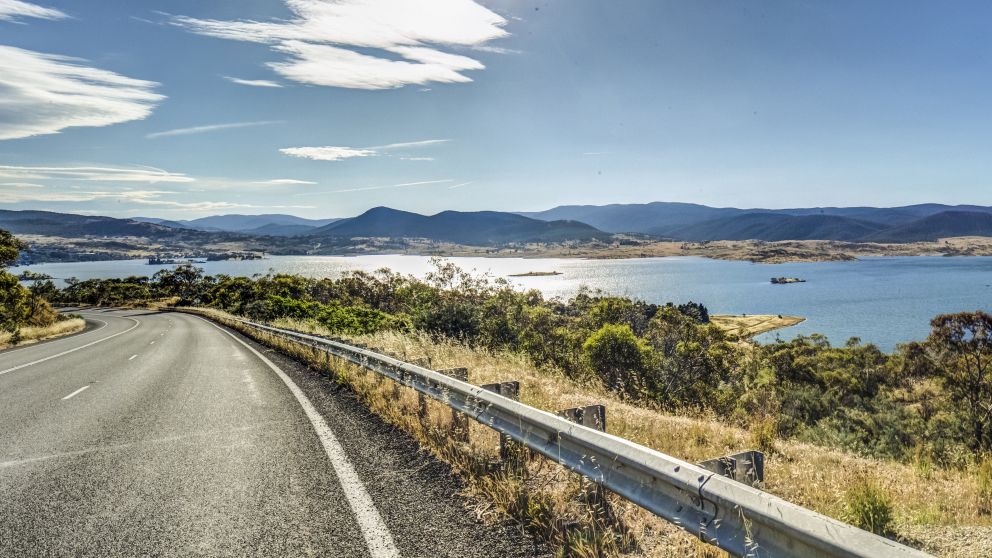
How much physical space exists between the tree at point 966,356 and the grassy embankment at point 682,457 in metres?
37.7

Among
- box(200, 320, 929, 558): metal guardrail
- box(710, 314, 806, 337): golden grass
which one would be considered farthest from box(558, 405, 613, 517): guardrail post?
box(710, 314, 806, 337): golden grass

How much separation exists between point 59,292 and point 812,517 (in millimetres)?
128159

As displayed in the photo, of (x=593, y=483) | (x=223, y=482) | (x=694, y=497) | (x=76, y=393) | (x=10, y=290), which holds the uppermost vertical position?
(x=694, y=497)

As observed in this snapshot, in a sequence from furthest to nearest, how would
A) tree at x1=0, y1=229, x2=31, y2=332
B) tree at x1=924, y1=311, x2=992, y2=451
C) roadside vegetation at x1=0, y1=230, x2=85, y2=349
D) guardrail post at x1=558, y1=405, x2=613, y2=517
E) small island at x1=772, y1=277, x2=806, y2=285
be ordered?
1. small island at x1=772, y1=277, x2=806, y2=285
2. tree at x1=924, y1=311, x2=992, y2=451
3. tree at x1=0, y1=229, x2=31, y2=332
4. roadside vegetation at x1=0, y1=230, x2=85, y2=349
5. guardrail post at x1=558, y1=405, x2=613, y2=517

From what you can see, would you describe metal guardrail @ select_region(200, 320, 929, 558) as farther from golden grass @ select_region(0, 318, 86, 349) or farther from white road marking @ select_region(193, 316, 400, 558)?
golden grass @ select_region(0, 318, 86, 349)

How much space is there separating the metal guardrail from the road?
0.67 metres

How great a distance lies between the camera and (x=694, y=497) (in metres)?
2.71

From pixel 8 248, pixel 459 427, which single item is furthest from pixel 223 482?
pixel 8 248

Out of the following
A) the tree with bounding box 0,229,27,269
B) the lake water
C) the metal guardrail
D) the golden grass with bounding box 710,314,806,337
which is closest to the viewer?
the metal guardrail

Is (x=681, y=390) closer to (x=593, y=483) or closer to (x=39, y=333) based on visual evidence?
(x=593, y=483)

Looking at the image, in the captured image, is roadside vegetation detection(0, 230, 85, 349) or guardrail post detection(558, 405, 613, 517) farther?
roadside vegetation detection(0, 230, 85, 349)

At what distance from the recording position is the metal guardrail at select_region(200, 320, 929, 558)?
6.67 ft

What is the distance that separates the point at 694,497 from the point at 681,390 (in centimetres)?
3563

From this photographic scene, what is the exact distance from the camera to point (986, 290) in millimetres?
135000
